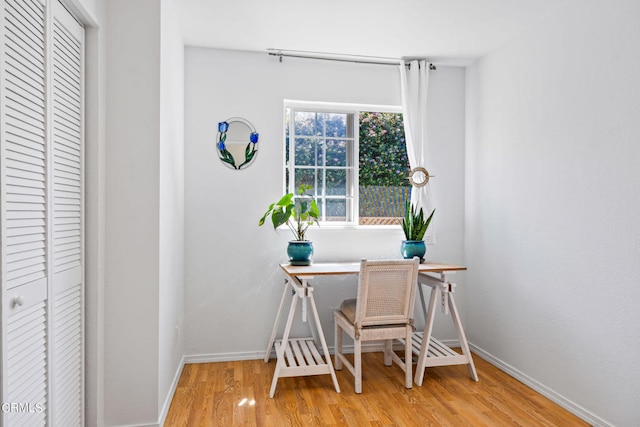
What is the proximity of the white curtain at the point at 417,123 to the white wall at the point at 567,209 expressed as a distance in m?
0.47

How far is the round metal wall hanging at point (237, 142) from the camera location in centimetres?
326

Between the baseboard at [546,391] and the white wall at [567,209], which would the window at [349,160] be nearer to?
the white wall at [567,209]

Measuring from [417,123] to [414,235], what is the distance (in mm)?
997

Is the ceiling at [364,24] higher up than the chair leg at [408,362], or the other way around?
the ceiling at [364,24]

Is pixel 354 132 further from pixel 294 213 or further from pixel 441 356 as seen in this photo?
pixel 441 356

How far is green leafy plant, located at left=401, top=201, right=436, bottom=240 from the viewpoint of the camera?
3297 millimetres

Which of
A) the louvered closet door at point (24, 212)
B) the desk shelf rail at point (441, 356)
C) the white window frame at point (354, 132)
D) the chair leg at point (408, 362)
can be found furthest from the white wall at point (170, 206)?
the desk shelf rail at point (441, 356)

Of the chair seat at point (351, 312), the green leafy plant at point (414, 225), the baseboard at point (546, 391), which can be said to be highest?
the green leafy plant at point (414, 225)

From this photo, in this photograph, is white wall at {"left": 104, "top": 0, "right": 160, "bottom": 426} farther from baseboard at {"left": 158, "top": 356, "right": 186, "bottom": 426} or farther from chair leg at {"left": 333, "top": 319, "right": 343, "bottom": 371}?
chair leg at {"left": 333, "top": 319, "right": 343, "bottom": 371}

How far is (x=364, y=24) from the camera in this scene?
112 inches

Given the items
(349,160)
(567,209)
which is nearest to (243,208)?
(349,160)

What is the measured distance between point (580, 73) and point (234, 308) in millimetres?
2930

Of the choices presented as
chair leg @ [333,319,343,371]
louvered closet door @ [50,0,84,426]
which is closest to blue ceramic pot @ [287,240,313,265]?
chair leg @ [333,319,343,371]

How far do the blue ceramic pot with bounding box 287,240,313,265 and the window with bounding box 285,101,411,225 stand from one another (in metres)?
0.49
